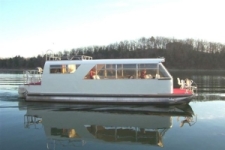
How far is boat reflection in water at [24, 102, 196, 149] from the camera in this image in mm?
9727

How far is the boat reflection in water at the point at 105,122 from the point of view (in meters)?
9.73

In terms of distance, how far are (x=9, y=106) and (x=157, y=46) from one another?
104 meters

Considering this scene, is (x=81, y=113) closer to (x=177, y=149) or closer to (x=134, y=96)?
(x=134, y=96)

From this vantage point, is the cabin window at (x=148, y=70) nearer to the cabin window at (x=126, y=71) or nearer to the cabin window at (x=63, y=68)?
the cabin window at (x=126, y=71)

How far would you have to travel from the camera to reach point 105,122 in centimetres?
1221

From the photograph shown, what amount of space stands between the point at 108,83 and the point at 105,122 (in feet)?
15.1

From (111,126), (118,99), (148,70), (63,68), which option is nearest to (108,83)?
(118,99)

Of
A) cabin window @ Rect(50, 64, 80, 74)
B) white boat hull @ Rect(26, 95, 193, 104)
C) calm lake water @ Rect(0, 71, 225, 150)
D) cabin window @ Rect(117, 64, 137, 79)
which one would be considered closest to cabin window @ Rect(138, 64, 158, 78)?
cabin window @ Rect(117, 64, 137, 79)

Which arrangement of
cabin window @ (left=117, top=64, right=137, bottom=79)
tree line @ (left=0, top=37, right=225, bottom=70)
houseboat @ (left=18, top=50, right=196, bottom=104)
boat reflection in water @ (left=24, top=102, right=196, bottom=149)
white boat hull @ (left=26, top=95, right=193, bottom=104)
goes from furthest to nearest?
tree line @ (left=0, top=37, right=225, bottom=70) < cabin window @ (left=117, top=64, right=137, bottom=79) < houseboat @ (left=18, top=50, right=196, bottom=104) < white boat hull @ (left=26, top=95, right=193, bottom=104) < boat reflection in water @ (left=24, top=102, right=196, bottom=149)

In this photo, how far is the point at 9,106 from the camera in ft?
53.4

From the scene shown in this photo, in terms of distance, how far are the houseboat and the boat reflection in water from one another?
0.70 meters

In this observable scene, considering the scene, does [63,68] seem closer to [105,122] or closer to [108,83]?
[108,83]

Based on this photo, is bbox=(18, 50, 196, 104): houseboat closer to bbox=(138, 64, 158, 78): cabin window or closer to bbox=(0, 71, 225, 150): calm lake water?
bbox=(138, 64, 158, 78): cabin window

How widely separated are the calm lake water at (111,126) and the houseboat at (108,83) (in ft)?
2.09
